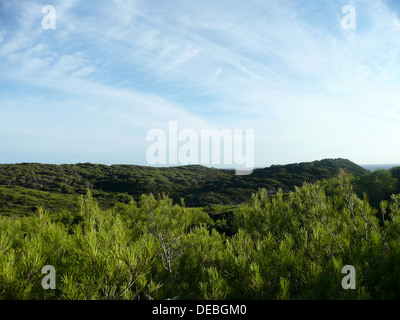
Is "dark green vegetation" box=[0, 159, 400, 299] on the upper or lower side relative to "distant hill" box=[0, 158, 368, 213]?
upper

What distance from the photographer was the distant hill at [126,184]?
75375mm

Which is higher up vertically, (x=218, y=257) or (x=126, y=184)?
(x=218, y=257)

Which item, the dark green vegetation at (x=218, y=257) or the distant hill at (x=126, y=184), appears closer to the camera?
the dark green vegetation at (x=218, y=257)

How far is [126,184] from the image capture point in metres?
106

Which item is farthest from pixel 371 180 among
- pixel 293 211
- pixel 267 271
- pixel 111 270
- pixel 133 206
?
pixel 111 270

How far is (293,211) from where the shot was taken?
637 cm

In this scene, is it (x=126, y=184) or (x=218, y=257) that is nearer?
(x=218, y=257)

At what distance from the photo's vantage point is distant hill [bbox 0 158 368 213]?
7538 centimetres

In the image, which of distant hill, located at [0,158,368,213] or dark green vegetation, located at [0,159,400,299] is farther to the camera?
distant hill, located at [0,158,368,213]

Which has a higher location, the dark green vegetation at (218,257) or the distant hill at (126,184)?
the dark green vegetation at (218,257)
